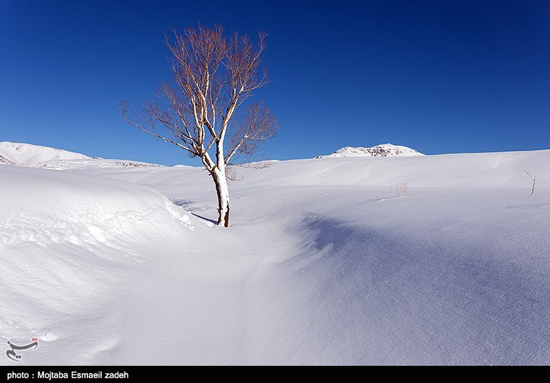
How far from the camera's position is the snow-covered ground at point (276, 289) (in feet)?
5.87

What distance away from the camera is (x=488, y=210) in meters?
3.40

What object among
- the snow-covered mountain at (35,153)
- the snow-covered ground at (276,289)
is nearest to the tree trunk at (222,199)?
the snow-covered ground at (276,289)

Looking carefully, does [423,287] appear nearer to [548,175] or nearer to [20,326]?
[20,326]

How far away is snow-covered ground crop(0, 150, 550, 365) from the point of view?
1.79 meters

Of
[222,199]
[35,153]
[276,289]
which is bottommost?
[276,289]

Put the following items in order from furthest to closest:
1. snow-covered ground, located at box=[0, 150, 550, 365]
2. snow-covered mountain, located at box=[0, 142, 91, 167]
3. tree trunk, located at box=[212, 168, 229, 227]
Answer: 1. snow-covered mountain, located at box=[0, 142, 91, 167]
2. tree trunk, located at box=[212, 168, 229, 227]
3. snow-covered ground, located at box=[0, 150, 550, 365]

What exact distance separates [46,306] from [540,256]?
386 cm

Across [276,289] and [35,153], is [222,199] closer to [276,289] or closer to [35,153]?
[276,289]

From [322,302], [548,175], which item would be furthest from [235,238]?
[548,175]

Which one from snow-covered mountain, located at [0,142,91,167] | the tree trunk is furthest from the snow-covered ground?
snow-covered mountain, located at [0,142,91,167]

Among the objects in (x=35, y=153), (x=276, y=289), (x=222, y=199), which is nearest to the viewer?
(x=276, y=289)

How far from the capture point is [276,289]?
10.9 ft

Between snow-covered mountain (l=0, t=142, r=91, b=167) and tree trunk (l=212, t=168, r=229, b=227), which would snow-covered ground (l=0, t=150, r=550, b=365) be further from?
snow-covered mountain (l=0, t=142, r=91, b=167)

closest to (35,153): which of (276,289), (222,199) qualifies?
(222,199)
